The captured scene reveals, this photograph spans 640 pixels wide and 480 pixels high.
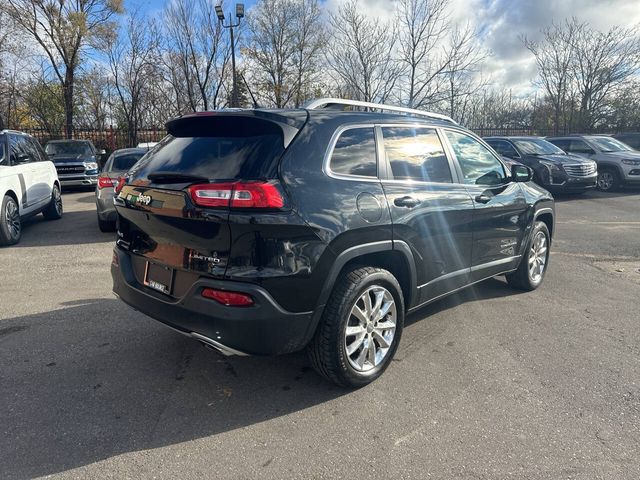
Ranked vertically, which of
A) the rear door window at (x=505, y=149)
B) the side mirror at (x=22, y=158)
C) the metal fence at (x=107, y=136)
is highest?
the metal fence at (x=107, y=136)

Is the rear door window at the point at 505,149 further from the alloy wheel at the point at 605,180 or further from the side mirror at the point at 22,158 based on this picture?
the side mirror at the point at 22,158

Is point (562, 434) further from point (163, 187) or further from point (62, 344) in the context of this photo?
point (62, 344)

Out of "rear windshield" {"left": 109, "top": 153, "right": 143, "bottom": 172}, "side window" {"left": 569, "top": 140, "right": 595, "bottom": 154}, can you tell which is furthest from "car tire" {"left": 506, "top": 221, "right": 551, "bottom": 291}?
"side window" {"left": 569, "top": 140, "right": 595, "bottom": 154}

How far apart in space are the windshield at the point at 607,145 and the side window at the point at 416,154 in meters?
14.2

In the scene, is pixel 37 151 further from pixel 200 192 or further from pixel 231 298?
pixel 231 298

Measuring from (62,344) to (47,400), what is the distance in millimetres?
907

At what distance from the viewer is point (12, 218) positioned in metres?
7.52

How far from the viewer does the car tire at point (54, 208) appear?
9659 mm

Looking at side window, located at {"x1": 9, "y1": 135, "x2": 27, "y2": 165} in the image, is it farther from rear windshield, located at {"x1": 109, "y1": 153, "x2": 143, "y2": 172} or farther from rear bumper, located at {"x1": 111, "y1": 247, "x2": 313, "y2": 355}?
rear bumper, located at {"x1": 111, "y1": 247, "x2": 313, "y2": 355}

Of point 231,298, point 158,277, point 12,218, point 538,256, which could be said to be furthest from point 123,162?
point 538,256

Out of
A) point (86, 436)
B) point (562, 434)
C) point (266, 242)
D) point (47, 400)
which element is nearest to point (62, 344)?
point (47, 400)

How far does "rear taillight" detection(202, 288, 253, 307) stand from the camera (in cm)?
256

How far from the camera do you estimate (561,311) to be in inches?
182

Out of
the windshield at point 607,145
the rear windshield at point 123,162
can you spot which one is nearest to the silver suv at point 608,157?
the windshield at point 607,145
